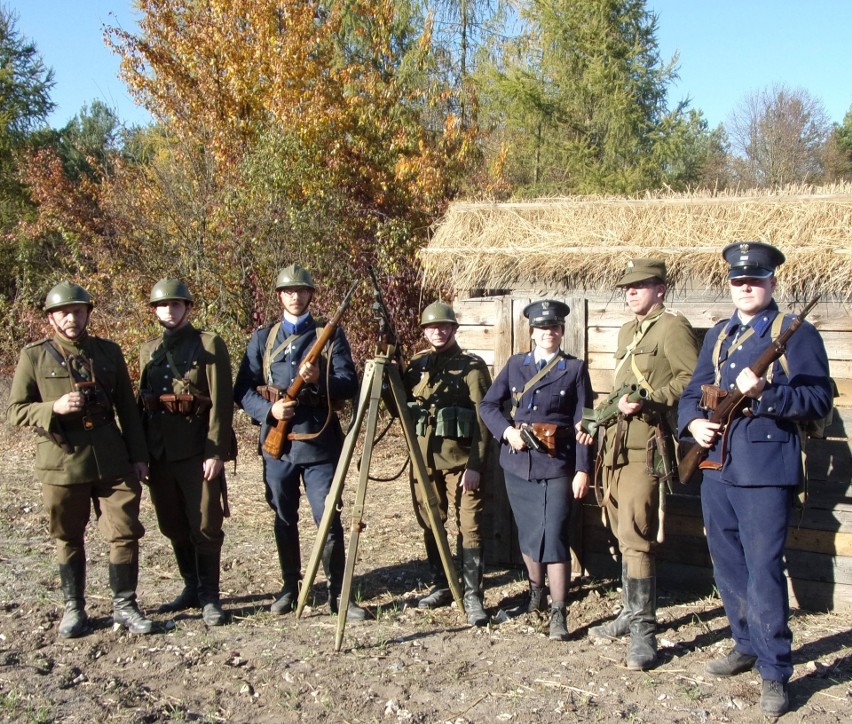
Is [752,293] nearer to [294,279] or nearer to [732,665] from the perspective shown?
[732,665]

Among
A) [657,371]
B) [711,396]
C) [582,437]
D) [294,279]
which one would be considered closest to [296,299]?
[294,279]

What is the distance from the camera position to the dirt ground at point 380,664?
14.2ft

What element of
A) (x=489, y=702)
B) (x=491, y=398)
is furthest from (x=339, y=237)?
(x=489, y=702)

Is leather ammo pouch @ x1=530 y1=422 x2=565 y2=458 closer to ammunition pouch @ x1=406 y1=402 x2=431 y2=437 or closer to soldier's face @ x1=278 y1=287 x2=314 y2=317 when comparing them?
ammunition pouch @ x1=406 y1=402 x2=431 y2=437

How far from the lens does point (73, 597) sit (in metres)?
5.42

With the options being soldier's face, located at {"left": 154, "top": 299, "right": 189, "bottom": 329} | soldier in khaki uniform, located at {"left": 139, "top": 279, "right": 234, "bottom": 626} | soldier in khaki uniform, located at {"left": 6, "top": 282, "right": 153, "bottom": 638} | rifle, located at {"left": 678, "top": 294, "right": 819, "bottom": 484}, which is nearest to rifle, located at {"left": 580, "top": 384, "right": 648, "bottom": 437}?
rifle, located at {"left": 678, "top": 294, "right": 819, "bottom": 484}

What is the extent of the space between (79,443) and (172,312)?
40.0 inches

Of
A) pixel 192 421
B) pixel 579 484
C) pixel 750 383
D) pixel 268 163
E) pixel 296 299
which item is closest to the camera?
pixel 750 383

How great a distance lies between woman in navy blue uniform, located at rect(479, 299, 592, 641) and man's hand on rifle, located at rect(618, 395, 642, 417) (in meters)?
0.38

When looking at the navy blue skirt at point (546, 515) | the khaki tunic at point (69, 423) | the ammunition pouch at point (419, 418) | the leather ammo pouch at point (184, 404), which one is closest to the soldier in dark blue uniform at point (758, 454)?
the navy blue skirt at point (546, 515)

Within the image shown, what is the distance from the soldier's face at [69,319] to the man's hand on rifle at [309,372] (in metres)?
1.41

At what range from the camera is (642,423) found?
16.6 feet

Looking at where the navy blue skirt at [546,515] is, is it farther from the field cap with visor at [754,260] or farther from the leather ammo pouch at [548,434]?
the field cap with visor at [754,260]

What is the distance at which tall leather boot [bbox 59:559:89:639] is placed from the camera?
5.37m
